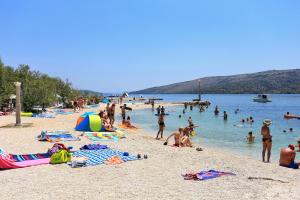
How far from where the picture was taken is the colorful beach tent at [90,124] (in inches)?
736

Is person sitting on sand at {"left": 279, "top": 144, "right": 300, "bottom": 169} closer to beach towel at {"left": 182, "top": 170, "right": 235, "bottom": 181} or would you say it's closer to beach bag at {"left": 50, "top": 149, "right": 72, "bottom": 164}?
beach towel at {"left": 182, "top": 170, "right": 235, "bottom": 181}

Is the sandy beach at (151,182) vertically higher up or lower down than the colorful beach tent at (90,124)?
lower down

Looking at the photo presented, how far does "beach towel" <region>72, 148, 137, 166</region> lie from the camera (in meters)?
10.8

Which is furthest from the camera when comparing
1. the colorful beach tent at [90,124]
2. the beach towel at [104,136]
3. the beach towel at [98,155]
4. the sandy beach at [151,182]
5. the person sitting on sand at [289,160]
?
the colorful beach tent at [90,124]

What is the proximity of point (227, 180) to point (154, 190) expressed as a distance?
199 cm

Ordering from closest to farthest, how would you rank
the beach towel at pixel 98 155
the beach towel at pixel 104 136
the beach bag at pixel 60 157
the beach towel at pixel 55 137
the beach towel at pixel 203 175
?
the beach towel at pixel 203 175 → the beach bag at pixel 60 157 → the beach towel at pixel 98 155 → the beach towel at pixel 55 137 → the beach towel at pixel 104 136

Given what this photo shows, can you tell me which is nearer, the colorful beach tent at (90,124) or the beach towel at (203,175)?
the beach towel at (203,175)

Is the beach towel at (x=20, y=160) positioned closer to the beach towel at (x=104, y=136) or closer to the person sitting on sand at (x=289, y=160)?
the beach towel at (x=104, y=136)

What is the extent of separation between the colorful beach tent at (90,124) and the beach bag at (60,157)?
A: 7.82 m

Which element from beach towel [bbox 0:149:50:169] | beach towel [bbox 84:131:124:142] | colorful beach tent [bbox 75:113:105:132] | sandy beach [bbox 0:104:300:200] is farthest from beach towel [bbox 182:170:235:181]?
colorful beach tent [bbox 75:113:105:132]

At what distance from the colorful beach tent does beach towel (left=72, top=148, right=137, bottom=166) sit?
5970 millimetres

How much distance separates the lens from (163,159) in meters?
11.6

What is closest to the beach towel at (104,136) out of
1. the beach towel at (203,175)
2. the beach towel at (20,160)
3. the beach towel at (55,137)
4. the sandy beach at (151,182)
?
the beach towel at (55,137)

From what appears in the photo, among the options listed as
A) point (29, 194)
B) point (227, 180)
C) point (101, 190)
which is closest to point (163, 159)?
point (227, 180)
